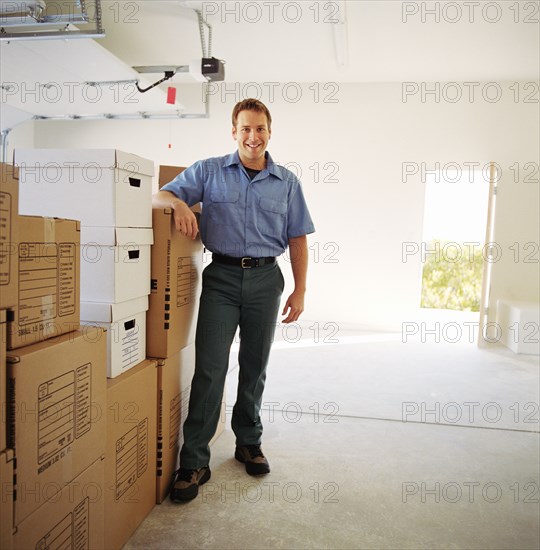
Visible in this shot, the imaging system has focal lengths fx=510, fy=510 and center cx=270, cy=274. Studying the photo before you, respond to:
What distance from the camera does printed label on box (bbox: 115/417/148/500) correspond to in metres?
1.53

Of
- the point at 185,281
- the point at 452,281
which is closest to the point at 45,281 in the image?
the point at 185,281

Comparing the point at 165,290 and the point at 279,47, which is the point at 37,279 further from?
the point at 279,47

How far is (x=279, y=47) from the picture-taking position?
4.41 meters

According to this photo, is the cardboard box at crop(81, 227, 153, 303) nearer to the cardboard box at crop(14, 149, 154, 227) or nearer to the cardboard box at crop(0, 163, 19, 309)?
the cardboard box at crop(14, 149, 154, 227)

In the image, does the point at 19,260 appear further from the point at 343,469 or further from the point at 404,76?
the point at 404,76

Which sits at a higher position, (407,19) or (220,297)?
(407,19)

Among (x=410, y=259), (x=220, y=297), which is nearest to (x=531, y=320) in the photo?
(x=410, y=259)

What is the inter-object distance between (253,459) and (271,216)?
0.99m

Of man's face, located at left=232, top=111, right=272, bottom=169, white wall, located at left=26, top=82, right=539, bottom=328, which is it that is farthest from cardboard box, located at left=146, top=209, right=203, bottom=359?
white wall, located at left=26, top=82, right=539, bottom=328

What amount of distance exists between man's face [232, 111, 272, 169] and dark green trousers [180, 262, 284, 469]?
442 mm

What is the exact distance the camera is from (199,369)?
189 centimetres

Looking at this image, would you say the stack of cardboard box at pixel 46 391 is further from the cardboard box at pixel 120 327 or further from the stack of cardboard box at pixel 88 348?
the cardboard box at pixel 120 327

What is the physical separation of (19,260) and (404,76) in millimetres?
4845

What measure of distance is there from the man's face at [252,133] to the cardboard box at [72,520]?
120cm
